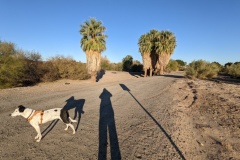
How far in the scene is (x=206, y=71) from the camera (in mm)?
29297

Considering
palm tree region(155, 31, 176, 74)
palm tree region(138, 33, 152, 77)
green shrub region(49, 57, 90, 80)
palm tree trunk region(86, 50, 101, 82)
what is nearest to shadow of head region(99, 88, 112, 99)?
palm tree trunk region(86, 50, 101, 82)

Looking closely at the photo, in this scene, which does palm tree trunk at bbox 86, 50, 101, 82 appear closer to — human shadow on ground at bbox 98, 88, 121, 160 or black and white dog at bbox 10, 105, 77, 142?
human shadow on ground at bbox 98, 88, 121, 160

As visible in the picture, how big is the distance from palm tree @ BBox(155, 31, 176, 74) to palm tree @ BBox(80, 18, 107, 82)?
19086mm

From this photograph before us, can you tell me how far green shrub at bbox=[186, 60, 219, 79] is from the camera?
29.3 meters

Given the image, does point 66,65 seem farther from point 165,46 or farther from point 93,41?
point 165,46

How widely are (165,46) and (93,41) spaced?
21565mm

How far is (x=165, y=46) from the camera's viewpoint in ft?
143

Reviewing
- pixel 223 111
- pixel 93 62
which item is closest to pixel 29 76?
pixel 93 62

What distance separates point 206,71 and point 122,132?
26.3m

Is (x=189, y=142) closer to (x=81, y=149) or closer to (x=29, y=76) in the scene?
(x=81, y=149)

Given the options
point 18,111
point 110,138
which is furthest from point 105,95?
point 18,111

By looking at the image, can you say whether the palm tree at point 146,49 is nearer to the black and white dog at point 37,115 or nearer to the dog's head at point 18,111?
the black and white dog at point 37,115

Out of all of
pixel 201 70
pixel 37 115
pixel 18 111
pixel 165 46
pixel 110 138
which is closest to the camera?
pixel 18 111

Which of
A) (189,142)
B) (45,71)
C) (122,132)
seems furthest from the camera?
(45,71)
